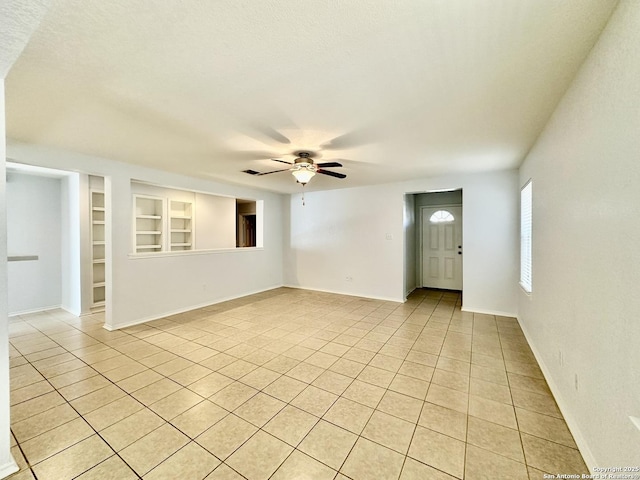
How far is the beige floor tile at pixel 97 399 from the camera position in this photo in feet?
6.76

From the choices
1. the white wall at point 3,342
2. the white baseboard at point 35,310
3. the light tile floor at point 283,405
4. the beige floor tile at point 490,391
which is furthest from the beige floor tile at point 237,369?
the white baseboard at point 35,310

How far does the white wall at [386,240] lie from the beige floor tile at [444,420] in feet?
10.2

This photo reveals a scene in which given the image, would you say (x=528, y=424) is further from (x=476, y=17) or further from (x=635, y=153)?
(x=476, y=17)

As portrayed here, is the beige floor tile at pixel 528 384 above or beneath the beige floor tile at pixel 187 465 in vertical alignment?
above

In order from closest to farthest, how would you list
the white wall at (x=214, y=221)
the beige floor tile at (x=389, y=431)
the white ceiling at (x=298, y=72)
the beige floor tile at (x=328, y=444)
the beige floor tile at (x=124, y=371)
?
the white ceiling at (x=298, y=72) → the beige floor tile at (x=328, y=444) → the beige floor tile at (x=389, y=431) → the beige floor tile at (x=124, y=371) → the white wall at (x=214, y=221)

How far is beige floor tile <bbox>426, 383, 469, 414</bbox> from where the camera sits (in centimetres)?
209

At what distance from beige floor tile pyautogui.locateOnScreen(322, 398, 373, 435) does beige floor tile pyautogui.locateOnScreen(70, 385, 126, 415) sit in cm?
180

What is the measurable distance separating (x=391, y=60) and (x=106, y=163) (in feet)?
13.5

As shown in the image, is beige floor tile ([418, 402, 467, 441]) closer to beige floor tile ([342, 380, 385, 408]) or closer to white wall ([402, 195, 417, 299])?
beige floor tile ([342, 380, 385, 408])

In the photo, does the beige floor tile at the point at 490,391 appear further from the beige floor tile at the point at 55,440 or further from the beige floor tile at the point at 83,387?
the beige floor tile at the point at 83,387

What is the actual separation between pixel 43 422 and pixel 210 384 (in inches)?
44.5

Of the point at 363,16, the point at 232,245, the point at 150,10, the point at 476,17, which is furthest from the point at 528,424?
the point at 232,245

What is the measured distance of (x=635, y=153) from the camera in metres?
1.14

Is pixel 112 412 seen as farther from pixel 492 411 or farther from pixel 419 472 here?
pixel 492 411
